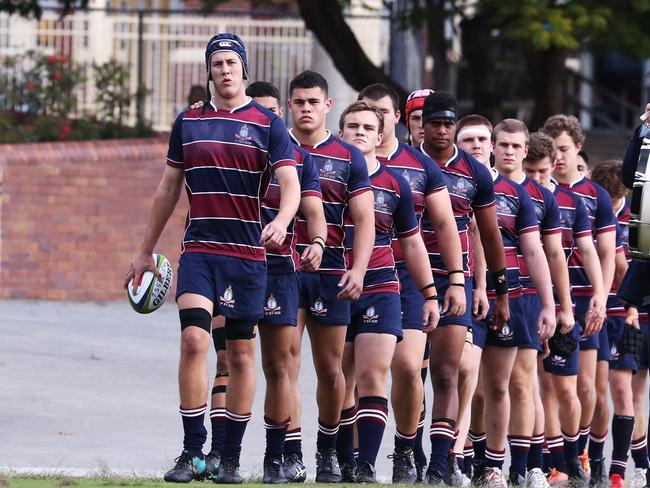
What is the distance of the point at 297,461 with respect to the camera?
8789mm

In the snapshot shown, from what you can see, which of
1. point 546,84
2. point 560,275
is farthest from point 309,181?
point 546,84

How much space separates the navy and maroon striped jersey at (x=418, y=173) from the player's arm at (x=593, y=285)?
184 cm

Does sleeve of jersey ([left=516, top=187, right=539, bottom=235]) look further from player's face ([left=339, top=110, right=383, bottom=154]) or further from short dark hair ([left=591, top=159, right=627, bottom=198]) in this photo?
short dark hair ([left=591, top=159, right=627, bottom=198])

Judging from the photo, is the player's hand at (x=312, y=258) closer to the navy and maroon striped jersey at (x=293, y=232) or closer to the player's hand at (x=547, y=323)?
the navy and maroon striped jersey at (x=293, y=232)

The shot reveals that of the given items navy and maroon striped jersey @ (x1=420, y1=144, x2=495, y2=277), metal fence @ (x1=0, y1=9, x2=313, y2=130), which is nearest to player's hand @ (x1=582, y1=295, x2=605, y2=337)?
navy and maroon striped jersey @ (x1=420, y1=144, x2=495, y2=277)

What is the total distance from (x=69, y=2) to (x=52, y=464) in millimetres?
11952

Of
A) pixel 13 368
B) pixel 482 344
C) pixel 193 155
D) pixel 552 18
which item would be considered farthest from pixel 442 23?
pixel 193 155

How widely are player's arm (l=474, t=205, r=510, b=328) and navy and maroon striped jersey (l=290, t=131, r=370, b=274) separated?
1.02 meters

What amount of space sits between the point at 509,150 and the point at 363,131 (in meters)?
1.38

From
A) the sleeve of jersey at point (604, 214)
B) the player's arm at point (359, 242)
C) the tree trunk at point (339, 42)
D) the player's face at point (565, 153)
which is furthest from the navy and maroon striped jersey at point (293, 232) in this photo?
the tree trunk at point (339, 42)

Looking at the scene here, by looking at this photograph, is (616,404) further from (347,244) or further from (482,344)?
(347,244)

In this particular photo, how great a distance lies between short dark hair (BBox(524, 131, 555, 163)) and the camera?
408 inches

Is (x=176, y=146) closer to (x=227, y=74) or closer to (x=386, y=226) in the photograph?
(x=227, y=74)

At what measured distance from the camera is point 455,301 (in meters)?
9.07
